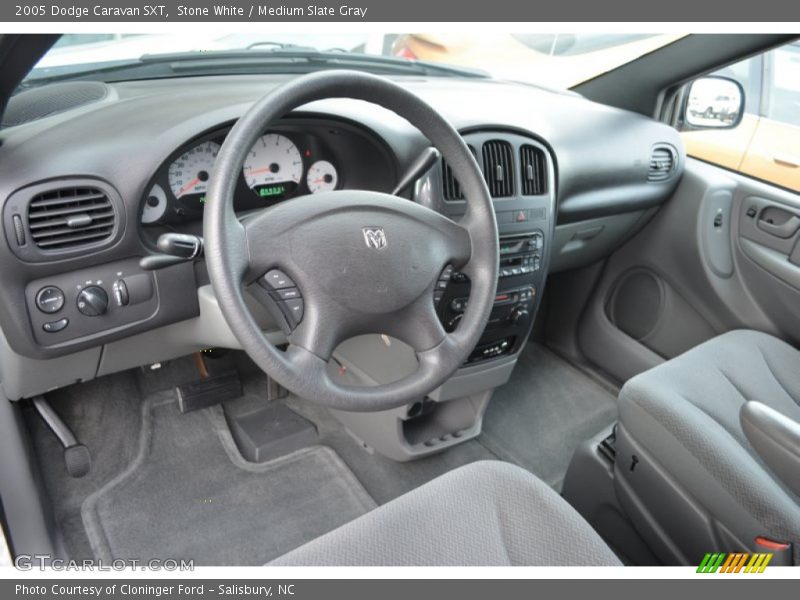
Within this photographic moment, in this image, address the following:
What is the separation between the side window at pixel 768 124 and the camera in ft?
6.64

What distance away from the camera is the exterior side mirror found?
2135 mm

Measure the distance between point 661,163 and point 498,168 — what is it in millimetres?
877

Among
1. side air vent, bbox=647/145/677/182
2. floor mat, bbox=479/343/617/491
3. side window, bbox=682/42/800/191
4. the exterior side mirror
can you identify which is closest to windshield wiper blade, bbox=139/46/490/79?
side air vent, bbox=647/145/677/182

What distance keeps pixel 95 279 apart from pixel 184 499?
2.65 feet

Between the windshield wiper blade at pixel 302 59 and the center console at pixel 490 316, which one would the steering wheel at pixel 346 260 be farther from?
the windshield wiper blade at pixel 302 59

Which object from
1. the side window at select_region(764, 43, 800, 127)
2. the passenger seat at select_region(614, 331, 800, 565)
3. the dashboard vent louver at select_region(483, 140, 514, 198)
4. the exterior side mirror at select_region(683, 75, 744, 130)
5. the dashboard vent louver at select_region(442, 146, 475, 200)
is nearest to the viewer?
the passenger seat at select_region(614, 331, 800, 565)

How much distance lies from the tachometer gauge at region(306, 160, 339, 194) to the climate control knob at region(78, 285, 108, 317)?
0.52m

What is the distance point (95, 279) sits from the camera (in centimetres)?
126

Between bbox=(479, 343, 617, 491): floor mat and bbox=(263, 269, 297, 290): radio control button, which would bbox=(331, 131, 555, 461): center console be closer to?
bbox=(479, 343, 617, 491): floor mat

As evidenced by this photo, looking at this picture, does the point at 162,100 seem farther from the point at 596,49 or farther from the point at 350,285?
the point at 596,49

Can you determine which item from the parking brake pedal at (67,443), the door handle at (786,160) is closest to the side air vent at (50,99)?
the parking brake pedal at (67,443)

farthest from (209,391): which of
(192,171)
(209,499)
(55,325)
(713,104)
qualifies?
(713,104)

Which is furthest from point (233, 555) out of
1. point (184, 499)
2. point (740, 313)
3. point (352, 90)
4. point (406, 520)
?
point (740, 313)

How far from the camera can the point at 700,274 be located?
2.09 m
